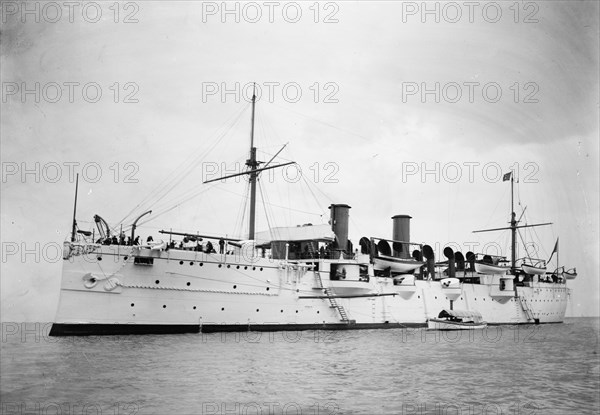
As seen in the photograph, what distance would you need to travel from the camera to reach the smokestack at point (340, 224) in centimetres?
3334

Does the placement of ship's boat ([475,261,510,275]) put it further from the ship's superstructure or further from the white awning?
the white awning

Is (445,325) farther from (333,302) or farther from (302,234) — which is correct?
(302,234)

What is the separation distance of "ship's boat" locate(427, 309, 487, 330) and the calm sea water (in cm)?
1222

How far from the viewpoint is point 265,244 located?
33.5 metres

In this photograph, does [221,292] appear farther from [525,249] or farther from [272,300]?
[525,249]

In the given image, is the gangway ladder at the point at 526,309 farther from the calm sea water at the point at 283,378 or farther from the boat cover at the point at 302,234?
the calm sea water at the point at 283,378

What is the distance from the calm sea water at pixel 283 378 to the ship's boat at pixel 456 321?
12217mm

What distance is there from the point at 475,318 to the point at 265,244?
15.1 meters

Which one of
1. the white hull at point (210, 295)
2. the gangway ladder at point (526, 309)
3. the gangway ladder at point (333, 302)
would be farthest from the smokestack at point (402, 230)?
the gangway ladder at point (526, 309)

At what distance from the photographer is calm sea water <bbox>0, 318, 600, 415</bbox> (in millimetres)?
10852

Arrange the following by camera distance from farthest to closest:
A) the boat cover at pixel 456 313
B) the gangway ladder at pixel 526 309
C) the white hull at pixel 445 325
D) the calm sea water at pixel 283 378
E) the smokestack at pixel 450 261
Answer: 1. the gangway ladder at pixel 526 309
2. the smokestack at pixel 450 261
3. the boat cover at pixel 456 313
4. the white hull at pixel 445 325
5. the calm sea water at pixel 283 378

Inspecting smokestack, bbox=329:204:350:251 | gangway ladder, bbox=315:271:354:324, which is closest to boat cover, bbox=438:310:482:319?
gangway ladder, bbox=315:271:354:324

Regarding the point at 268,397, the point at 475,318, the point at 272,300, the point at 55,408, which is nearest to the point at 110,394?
the point at 55,408

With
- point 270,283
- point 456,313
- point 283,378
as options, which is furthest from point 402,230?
point 283,378
